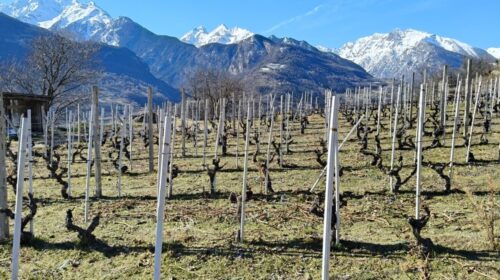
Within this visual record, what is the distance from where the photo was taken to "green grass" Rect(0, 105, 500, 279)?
663cm

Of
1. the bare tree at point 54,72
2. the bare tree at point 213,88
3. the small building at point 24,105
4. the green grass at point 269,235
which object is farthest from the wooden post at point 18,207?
the bare tree at point 213,88

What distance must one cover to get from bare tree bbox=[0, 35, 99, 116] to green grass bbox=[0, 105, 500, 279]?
25.6 metres

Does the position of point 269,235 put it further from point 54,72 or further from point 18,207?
point 54,72

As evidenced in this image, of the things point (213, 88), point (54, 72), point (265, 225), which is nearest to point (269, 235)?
point (265, 225)

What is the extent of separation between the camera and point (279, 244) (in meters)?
7.59

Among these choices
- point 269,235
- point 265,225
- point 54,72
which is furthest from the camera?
point 54,72

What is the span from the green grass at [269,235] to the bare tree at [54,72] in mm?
25649

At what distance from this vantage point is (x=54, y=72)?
36.8 meters

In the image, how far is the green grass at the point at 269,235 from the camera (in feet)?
21.8

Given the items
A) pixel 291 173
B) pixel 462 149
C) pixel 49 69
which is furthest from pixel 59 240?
pixel 49 69

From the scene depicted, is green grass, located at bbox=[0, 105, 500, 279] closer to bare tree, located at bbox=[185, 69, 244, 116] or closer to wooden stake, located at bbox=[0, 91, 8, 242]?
wooden stake, located at bbox=[0, 91, 8, 242]

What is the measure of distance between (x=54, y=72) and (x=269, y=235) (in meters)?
33.2

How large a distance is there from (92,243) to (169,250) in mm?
1454

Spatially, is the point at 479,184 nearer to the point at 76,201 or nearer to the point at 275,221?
the point at 275,221
